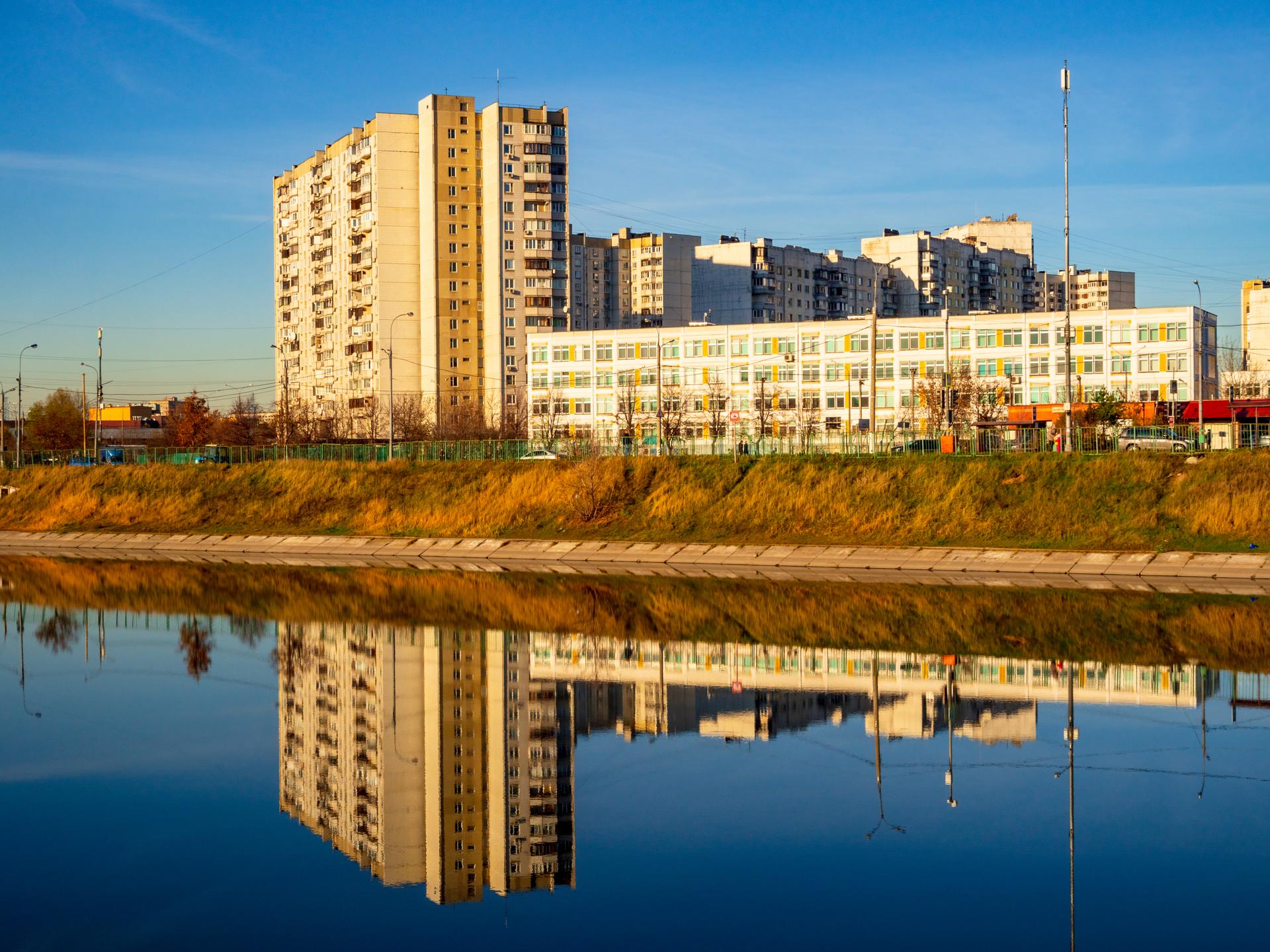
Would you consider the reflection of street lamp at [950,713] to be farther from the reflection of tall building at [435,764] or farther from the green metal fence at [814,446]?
the green metal fence at [814,446]

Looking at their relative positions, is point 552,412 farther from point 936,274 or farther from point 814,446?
point 936,274

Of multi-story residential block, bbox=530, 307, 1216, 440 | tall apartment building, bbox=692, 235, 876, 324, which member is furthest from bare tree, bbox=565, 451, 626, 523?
tall apartment building, bbox=692, 235, 876, 324

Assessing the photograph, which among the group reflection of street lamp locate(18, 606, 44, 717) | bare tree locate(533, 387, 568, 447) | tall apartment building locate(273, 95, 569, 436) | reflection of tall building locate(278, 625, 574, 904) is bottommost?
reflection of street lamp locate(18, 606, 44, 717)

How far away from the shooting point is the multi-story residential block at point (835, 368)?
109m

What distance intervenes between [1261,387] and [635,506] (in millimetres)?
94660

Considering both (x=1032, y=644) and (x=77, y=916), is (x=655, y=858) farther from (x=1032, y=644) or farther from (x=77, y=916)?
(x=1032, y=644)

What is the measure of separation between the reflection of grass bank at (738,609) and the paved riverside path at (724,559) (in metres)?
3.58

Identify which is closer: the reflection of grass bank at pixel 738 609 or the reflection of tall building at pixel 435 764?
the reflection of tall building at pixel 435 764

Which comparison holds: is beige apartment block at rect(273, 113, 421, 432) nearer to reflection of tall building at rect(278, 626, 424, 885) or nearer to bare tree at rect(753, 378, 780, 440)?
bare tree at rect(753, 378, 780, 440)

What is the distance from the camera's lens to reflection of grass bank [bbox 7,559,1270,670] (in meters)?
31.0

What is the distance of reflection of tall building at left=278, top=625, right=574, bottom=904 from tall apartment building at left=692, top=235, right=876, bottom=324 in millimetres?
150104

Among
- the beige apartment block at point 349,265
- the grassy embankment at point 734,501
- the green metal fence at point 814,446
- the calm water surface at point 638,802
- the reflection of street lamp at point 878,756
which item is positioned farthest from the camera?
the beige apartment block at point 349,265

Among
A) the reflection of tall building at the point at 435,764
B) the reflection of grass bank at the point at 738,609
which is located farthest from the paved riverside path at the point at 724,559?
the reflection of tall building at the point at 435,764

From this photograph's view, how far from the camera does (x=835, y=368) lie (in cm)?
12162
